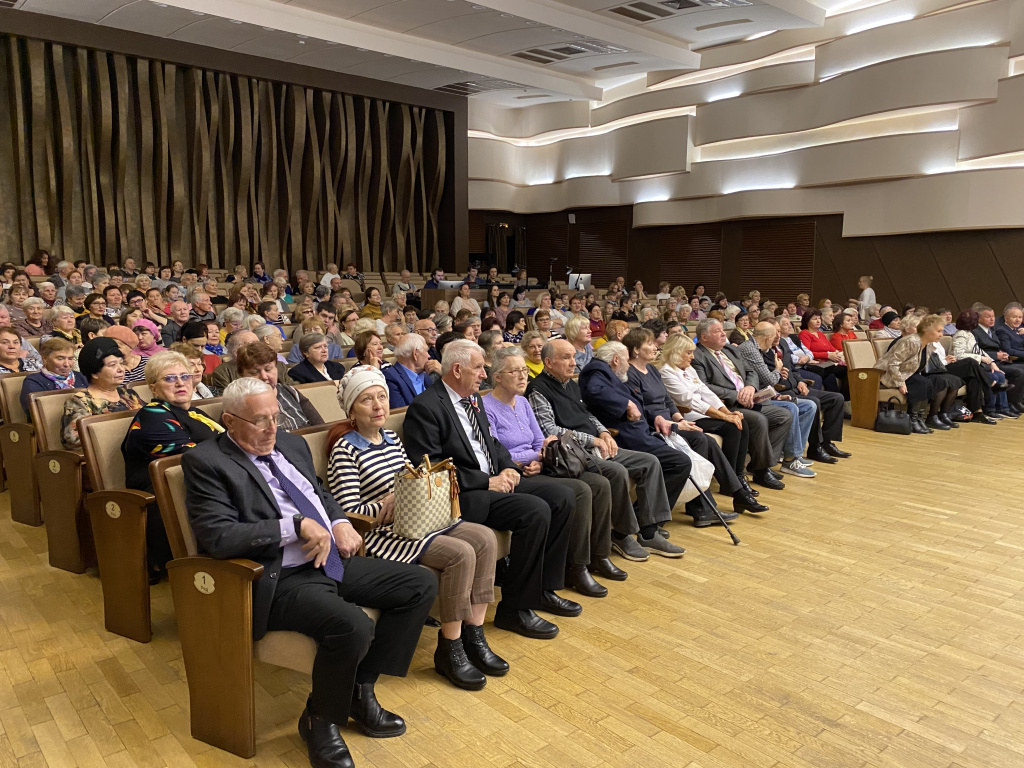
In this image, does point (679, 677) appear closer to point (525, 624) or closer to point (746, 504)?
point (525, 624)

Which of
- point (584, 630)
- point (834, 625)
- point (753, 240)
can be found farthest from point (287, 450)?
point (753, 240)

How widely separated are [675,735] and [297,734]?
1.13 meters

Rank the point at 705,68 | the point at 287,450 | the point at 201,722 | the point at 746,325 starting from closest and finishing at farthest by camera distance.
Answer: the point at 201,722 < the point at 287,450 < the point at 746,325 < the point at 705,68

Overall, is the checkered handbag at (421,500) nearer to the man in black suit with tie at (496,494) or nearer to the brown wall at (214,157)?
the man in black suit with tie at (496,494)

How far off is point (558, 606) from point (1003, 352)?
275 inches

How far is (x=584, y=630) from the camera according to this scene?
9.71 feet

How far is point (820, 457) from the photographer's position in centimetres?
567

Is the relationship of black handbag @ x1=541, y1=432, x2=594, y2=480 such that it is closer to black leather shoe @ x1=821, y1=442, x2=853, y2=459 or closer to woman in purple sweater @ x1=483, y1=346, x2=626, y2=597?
woman in purple sweater @ x1=483, y1=346, x2=626, y2=597

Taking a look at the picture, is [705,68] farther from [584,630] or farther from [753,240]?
[584,630]

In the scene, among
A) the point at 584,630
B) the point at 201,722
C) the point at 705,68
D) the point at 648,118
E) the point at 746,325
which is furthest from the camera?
the point at 648,118

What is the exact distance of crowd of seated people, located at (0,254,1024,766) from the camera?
2.21 meters

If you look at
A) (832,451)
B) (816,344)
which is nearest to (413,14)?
(816,344)

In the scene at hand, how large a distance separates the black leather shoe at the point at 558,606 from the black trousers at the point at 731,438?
6.09 feet

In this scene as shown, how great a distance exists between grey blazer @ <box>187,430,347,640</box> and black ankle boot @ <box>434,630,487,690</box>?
27.4 inches
